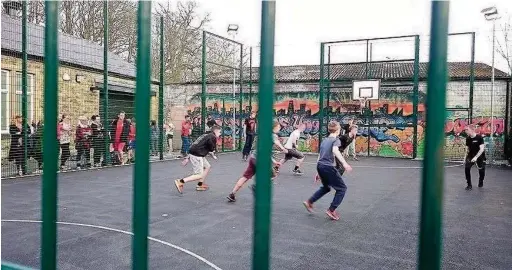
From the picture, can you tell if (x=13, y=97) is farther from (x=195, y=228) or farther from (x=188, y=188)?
(x=195, y=228)

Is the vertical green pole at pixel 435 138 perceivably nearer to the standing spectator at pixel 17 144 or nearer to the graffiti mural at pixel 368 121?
the standing spectator at pixel 17 144

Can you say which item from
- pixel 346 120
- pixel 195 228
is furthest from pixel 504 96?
pixel 195 228

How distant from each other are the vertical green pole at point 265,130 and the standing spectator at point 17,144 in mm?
11051

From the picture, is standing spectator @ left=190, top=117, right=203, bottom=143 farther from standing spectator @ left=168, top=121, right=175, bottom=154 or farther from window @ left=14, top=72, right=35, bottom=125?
window @ left=14, top=72, right=35, bottom=125

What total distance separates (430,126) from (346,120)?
1984 cm

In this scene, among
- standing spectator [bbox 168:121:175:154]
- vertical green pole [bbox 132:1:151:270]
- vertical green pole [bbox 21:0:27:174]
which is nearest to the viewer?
vertical green pole [bbox 132:1:151:270]

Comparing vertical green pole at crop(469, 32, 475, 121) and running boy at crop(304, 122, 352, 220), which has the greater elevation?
vertical green pole at crop(469, 32, 475, 121)

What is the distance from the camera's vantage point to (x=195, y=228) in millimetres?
5516

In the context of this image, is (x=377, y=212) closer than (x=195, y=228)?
No

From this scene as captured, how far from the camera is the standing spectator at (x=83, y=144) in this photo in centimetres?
1207

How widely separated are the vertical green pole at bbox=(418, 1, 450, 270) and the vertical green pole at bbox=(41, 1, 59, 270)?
92 centimetres

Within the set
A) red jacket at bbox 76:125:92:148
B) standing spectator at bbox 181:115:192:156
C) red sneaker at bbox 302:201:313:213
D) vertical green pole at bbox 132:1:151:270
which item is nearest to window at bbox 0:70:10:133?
red jacket at bbox 76:125:92:148

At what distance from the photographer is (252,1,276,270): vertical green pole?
2.94 feet

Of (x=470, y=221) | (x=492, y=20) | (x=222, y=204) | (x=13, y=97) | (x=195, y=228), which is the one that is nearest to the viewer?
(x=195, y=228)
